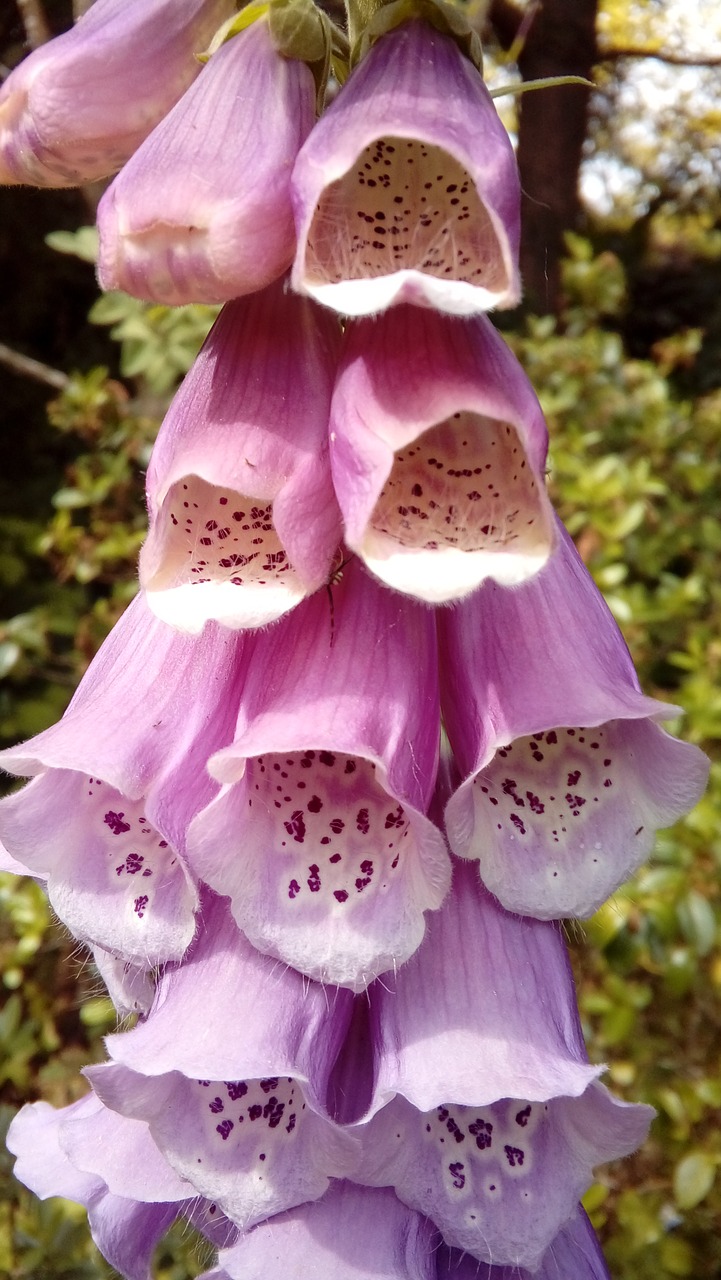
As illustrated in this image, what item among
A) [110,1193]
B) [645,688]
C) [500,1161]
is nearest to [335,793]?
[500,1161]

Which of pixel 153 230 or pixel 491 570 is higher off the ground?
pixel 153 230

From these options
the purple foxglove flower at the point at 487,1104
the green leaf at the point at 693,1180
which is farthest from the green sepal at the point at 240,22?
the green leaf at the point at 693,1180

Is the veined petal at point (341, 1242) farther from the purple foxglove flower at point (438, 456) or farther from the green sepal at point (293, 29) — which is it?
the green sepal at point (293, 29)

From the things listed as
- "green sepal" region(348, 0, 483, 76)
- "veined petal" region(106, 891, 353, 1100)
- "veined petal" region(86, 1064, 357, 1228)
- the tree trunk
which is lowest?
the tree trunk

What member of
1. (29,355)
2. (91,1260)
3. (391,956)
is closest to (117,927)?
(391,956)

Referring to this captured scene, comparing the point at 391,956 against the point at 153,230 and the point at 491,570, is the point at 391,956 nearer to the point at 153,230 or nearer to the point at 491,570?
the point at 491,570

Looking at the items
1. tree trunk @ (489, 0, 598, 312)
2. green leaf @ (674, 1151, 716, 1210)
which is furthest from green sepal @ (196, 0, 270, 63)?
tree trunk @ (489, 0, 598, 312)

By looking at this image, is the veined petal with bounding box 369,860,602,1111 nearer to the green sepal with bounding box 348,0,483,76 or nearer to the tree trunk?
the green sepal with bounding box 348,0,483,76

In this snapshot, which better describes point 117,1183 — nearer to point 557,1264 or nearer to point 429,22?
point 557,1264
